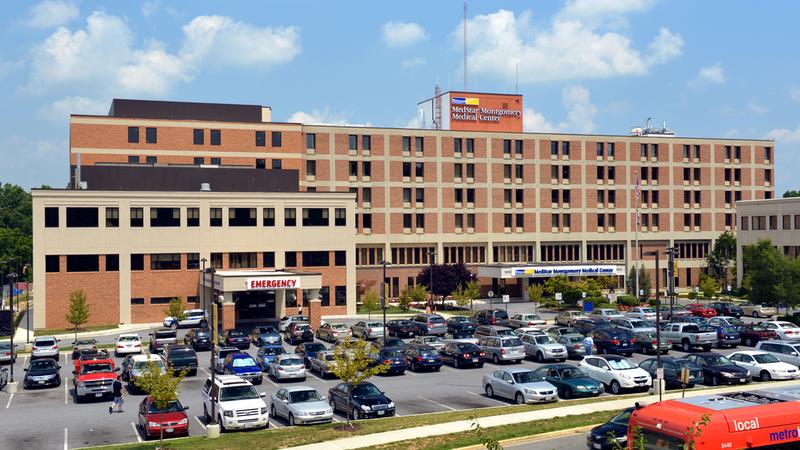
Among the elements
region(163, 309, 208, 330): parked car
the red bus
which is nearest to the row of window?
region(163, 309, 208, 330): parked car

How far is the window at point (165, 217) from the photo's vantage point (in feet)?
252

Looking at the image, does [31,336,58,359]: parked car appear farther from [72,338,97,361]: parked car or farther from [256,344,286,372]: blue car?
[256,344,286,372]: blue car

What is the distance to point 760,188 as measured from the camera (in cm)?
11394

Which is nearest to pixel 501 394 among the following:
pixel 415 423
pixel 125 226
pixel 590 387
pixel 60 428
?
pixel 590 387

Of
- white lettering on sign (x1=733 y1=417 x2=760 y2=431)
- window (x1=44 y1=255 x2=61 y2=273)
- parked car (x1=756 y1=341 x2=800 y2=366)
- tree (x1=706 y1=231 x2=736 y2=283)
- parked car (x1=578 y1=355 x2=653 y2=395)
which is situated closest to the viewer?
white lettering on sign (x1=733 y1=417 x2=760 y2=431)

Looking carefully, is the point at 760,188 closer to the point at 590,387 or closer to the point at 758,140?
the point at 758,140

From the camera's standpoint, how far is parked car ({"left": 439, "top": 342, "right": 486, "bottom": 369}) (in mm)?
47188

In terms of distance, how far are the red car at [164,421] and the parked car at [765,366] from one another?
2698 centimetres

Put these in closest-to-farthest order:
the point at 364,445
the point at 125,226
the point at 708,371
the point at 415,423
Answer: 1. the point at 364,445
2. the point at 415,423
3. the point at 708,371
4. the point at 125,226

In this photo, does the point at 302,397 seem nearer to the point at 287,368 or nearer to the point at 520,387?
the point at 520,387

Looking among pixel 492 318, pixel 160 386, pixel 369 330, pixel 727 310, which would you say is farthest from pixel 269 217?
pixel 160 386

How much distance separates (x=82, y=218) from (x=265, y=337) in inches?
1048

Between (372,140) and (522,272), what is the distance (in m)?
23.4

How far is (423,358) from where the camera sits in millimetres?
46031
